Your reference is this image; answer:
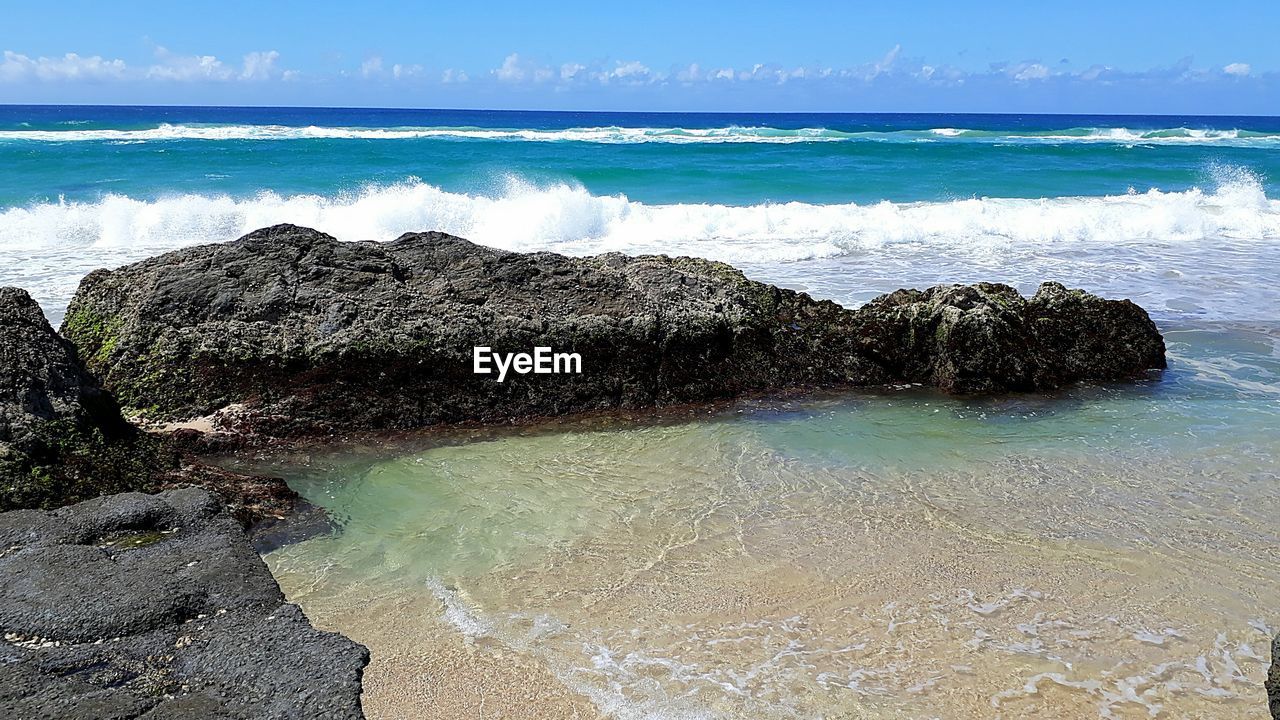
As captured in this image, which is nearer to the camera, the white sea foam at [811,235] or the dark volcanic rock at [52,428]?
the dark volcanic rock at [52,428]

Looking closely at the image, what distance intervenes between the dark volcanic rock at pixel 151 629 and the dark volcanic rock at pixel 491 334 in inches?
81.0

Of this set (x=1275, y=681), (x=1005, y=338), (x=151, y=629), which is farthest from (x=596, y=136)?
(x=1275, y=681)

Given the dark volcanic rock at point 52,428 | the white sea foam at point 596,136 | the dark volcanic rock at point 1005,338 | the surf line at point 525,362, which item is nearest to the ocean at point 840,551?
the dark volcanic rock at point 1005,338

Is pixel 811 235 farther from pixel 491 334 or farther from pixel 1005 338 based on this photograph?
pixel 491 334

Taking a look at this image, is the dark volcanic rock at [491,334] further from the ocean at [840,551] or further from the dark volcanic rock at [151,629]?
the dark volcanic rock at [151,629]

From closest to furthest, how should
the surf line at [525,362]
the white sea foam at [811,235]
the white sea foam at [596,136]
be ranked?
the surf line at [525,362]
the white sea foam at [811,235]
the white sea foam at [596,136]

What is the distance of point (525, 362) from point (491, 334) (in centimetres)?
26

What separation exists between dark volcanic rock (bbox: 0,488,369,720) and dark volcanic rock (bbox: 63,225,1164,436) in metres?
2.06

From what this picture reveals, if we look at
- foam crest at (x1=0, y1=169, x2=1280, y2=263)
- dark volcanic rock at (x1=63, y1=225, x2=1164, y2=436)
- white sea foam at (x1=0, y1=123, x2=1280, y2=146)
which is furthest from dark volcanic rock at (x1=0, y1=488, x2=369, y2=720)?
white sea foam at (x1=0, y1=123, x2=1280, y2=146)

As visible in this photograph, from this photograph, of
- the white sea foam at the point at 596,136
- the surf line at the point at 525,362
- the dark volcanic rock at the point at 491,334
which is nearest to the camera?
the dark volcanic rock at the point at 491,334

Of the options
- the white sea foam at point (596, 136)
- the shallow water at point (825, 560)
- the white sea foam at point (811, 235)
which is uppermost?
the white sea foam at point (596, 136)

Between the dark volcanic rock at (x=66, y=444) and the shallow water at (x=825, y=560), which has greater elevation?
the dark volcanic rock at (x=66, y=444)

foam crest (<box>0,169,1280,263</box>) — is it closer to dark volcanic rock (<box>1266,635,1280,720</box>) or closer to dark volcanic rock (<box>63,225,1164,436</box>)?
dark volcanic rock (<box>63,225,1164,436</box>)

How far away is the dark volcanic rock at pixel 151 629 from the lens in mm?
2562
